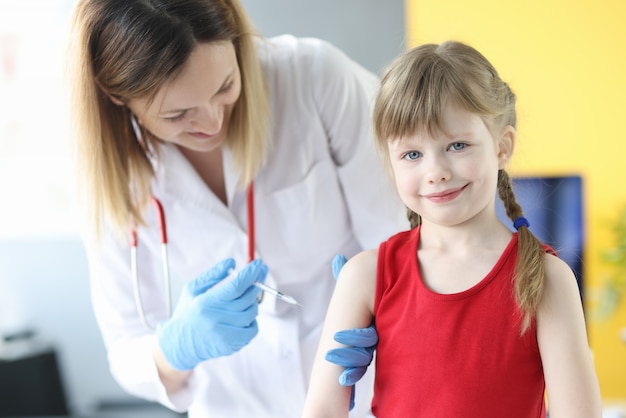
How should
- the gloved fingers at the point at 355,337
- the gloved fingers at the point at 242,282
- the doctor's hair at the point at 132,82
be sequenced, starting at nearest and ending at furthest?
1. the gloved fingers at the point at 355,337
2. the doctor's hair at the point at 132,82
3. the gloved fingers at the point at 242,282

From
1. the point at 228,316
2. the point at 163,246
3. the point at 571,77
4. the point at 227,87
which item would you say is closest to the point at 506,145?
the point at 227,87

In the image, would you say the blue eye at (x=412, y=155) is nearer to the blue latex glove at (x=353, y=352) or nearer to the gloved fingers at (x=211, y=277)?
the blue latex glove at (x=353, y=352)

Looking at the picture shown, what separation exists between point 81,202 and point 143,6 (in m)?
0.45

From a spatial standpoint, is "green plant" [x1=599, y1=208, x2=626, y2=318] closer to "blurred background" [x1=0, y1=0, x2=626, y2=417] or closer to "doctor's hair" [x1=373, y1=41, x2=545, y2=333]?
"blurred background" [x1=0, y1=0, x2=626, y2=417]

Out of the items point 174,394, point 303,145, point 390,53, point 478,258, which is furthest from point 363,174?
point 390,53

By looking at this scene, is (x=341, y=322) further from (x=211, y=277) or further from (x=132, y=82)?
(x=132, y=82)

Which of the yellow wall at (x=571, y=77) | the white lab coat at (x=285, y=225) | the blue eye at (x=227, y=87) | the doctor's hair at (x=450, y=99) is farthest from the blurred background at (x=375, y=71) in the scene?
the doctor's hair at (x=450, y=99)

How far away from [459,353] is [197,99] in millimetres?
607

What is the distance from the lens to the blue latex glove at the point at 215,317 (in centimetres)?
142

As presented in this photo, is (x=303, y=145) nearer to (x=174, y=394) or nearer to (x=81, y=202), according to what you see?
(x=81, y=202)

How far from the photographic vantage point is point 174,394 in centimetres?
158

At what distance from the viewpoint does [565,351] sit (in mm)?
994

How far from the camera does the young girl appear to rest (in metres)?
1.01

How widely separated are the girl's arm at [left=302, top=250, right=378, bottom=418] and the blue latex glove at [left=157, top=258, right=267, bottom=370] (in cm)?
28
